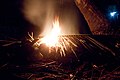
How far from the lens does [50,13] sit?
9.20m

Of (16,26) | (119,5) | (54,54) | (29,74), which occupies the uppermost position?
(119,5)

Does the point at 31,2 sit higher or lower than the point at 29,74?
higher

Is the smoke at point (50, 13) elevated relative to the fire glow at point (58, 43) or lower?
elevated

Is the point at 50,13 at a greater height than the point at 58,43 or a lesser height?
greater

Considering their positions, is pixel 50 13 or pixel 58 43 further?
pixel 50 13

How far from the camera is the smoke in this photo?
863 centimetres

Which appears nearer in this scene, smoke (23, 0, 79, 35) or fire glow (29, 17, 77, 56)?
fire glow (29, 17, 77, 56)

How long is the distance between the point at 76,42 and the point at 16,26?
409 centimetres

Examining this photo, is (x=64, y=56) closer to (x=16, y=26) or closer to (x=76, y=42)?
(x=76, y=42)

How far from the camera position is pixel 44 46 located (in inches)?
173

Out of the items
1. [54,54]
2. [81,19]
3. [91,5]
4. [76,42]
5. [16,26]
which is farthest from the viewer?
[81,19]

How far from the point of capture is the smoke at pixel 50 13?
863 centimetres

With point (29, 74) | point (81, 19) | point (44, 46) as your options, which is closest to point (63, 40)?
point (44, 46)

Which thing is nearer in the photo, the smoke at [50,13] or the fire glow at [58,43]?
the fire glow at [58,43]
